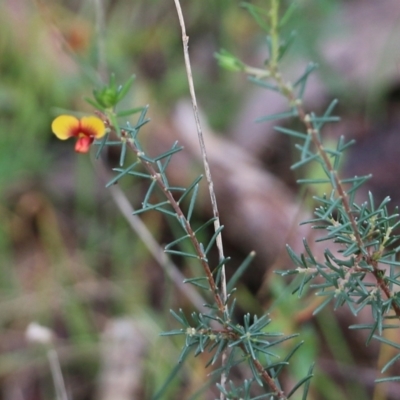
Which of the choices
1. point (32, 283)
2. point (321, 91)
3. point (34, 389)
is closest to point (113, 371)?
point (34, 389)

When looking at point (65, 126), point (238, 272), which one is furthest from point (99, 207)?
point (65, 126)

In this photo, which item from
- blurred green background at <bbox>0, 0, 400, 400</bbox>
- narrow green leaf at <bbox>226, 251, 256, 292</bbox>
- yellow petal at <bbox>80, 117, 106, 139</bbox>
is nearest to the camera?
yellow petal at <bbox>80, 117, 106, 139</bbox>

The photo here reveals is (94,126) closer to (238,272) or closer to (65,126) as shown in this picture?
(65,126)

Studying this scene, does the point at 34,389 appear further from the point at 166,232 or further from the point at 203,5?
the point at 203,5

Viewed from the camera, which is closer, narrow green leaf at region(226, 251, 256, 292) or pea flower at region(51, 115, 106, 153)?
pea flower at region(51, 115, 106, 153)

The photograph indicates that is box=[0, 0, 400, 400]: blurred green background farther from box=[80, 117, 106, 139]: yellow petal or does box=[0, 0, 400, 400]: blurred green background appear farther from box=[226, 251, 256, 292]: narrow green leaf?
box=[80, 117, 106, 139]: yellow petal

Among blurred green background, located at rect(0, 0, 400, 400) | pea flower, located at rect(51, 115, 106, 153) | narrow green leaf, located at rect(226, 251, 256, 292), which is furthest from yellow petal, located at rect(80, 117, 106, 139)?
blurred green background, located at rect(0, 0, 400, 400)
